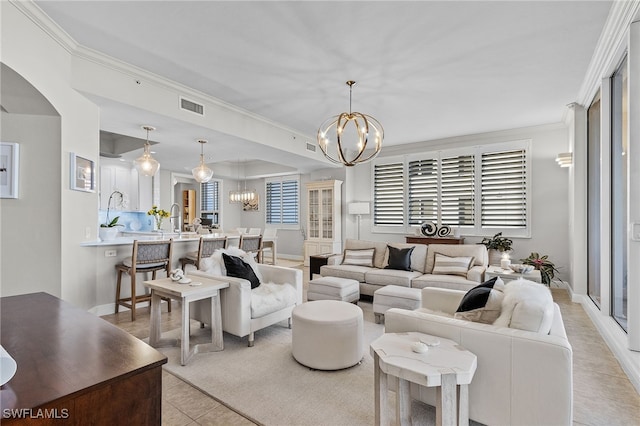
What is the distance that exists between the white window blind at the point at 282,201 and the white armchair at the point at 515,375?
7665 mm

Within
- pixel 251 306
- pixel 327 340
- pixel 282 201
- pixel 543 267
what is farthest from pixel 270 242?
pixel 543 267

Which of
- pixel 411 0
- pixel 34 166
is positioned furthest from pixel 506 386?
pixel 34 166

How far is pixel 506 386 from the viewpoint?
1745 mm

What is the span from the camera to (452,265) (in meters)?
4.56

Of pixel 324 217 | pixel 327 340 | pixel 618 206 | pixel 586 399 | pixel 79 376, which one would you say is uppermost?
pixel 618 206

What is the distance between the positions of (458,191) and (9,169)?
684cm

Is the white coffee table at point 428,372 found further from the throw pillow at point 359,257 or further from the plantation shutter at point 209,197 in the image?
the plantation shutter at point 209,197

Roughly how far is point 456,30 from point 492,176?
4.18 metres

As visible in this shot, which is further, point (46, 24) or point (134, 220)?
point (134, 220)

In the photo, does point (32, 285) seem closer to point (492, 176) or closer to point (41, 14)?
point (41, 14)

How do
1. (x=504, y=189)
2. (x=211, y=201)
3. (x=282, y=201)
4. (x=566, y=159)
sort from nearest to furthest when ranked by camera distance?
(x=566, y=159) → (x=504, y=189) → (x=282, y=201) → (x=211, y=201)

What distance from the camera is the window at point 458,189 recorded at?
6121 mm

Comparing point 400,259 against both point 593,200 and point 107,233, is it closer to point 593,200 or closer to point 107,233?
point 593,200

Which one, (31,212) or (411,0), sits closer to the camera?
(411,0)
